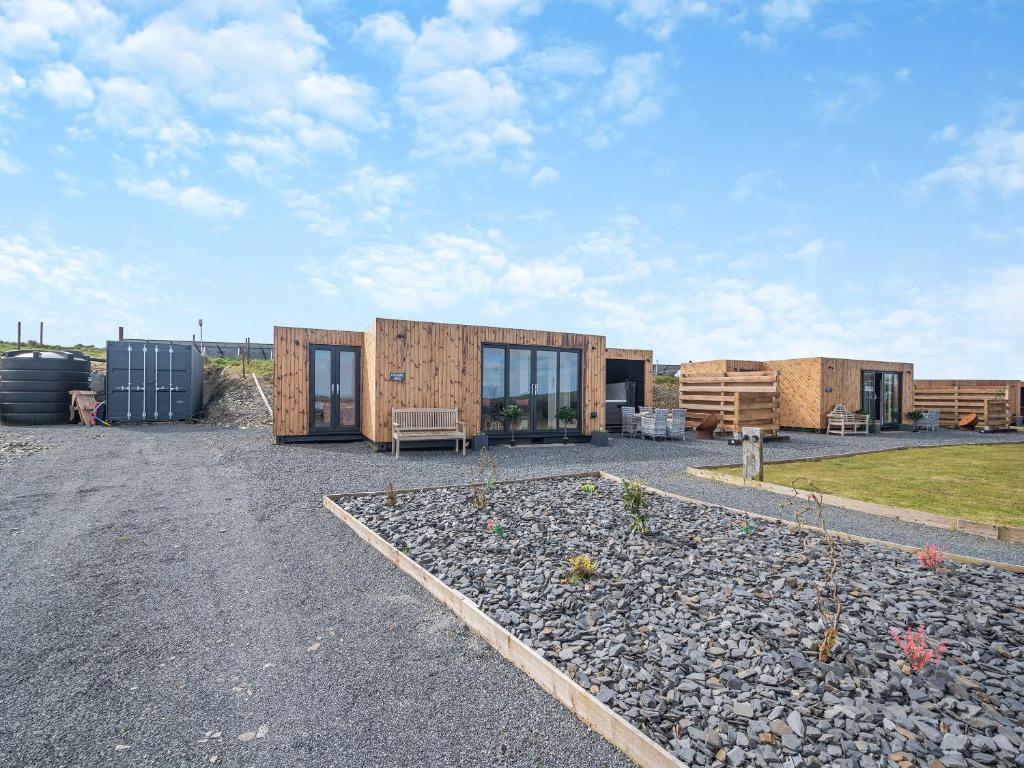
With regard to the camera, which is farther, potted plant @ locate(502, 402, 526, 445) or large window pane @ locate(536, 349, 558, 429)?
large window pane @ locate(536, 349, 558, 429)

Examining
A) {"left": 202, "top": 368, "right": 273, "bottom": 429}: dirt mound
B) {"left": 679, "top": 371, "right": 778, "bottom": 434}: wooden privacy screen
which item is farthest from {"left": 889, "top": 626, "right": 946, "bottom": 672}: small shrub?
{"left": 202, "top": 368, "right": 273, "bottom": 429}: dirt mound

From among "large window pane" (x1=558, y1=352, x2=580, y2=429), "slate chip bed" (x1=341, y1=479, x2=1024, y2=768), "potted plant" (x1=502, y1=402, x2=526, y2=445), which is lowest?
"slate chip bed" (x1=341, y1=479, x2=1024, y2=768)

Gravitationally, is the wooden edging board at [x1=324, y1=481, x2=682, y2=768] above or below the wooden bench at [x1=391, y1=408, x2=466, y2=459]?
below

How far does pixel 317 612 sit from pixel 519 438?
29.5ft

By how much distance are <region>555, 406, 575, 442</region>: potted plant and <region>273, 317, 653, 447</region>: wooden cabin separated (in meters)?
0.11

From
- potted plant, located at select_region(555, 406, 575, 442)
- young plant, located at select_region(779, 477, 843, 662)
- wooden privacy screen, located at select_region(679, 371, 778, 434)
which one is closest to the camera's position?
young plant, located at select_region(779, 477, 843, 662)

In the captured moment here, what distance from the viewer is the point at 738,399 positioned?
584 inches

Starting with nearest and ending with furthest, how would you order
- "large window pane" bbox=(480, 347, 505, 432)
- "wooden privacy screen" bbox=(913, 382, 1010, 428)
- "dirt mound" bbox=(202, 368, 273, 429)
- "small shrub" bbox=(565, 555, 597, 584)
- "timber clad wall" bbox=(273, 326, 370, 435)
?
"small shrub" bbox=(565, 555, 597, 584)
"timber clad wall" bbox=(273, 326, 370, 435)
"large window pane" bbox=(480, 347, 505, 432)
"dirt mound" bbox=(202, 368, 273, 429)
"wooden privacy screen" bbox=(913, 382, 1010, 428)

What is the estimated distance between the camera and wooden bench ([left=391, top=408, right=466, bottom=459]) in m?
11.0

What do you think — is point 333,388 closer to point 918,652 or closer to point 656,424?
point 656,424

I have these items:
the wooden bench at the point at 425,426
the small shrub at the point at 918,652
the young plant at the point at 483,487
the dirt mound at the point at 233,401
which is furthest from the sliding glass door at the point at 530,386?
the small shrub at the point at 918,652

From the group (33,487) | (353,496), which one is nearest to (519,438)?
(353,496)

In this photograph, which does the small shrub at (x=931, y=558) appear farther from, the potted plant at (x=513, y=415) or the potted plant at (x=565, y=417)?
the potted plant at (x=565, y=417)

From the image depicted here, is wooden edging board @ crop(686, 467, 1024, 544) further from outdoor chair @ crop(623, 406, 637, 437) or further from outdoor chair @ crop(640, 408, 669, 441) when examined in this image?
outdoor chair @ crop(623, 406, 637, 437)
